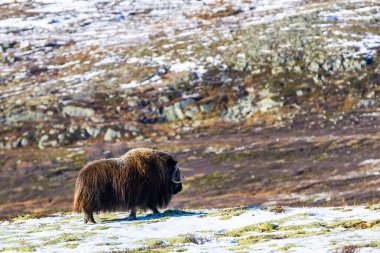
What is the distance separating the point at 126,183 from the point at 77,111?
75820mm

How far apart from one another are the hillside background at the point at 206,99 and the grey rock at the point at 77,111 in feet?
0.89

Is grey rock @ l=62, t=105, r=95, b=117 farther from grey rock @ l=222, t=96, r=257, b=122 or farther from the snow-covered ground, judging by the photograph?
the snow-covered ground

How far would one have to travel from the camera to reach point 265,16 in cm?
12438

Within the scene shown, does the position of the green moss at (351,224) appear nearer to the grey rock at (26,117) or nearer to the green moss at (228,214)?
the green moss at (228,214)

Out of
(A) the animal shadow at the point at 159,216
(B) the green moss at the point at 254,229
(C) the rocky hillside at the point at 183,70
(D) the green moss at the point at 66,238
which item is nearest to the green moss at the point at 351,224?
(B) the green moss at the point at 254,229

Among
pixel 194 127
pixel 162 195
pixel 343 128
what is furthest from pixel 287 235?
pixel 194 127

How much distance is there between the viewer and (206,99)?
303ft

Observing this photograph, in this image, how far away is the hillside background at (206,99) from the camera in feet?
200

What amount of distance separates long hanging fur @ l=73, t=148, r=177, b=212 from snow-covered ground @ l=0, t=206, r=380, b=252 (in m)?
0.52

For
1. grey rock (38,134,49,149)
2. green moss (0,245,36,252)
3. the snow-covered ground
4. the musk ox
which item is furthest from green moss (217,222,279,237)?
grey rock (38,134,49,149)

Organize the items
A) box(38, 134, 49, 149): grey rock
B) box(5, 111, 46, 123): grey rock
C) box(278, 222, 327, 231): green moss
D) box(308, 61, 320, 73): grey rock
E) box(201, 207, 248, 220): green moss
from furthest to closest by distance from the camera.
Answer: box(308, 61, 320, 73): grey rock
box(5, 111, 46, 123): grey rock
box(38, 134, 49, 149): grey rock
box(201, 207, 248, 220): green moss
box(278, 222, 327, 231): green moss

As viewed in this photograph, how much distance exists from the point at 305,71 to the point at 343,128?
2167 cm

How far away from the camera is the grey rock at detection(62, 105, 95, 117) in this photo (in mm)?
91062

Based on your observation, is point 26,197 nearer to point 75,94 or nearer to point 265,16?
point 75,94
